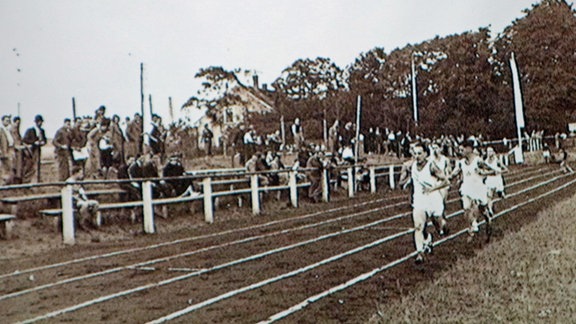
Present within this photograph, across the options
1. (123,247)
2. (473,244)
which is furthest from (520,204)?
(123,247)

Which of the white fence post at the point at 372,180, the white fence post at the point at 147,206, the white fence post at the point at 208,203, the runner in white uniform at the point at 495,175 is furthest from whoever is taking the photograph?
the white fence post at the point at 372,180

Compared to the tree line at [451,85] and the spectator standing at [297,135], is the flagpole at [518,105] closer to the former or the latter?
the tree line at [451,85]

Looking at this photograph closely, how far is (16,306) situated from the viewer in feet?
26.6

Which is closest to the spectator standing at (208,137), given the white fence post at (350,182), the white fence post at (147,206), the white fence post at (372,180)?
the white fence post at (350,182)

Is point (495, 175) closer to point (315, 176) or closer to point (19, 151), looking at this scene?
point (19, 151)

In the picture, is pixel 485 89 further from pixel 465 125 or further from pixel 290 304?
pixel 290 304

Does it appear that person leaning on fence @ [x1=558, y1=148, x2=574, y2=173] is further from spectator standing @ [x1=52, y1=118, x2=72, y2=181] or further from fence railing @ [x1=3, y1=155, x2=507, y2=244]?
spectator standing @ [x1=52, y1=118, x2=72, y2=181]

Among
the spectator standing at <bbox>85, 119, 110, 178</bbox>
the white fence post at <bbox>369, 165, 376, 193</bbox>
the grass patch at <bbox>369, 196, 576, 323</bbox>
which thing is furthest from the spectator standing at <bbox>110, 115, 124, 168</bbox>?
the white fence post at <bbox>369, 165, 376, 193</bbox>

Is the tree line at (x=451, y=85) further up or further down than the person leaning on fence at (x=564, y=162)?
further up

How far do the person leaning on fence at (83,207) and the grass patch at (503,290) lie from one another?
756 centimetres

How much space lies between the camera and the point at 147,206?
52.1ft

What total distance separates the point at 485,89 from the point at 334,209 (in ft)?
90.6

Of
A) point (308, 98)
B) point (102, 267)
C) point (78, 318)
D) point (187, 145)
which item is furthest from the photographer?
point (308, 98)

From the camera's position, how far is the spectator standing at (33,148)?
46.9 ft
